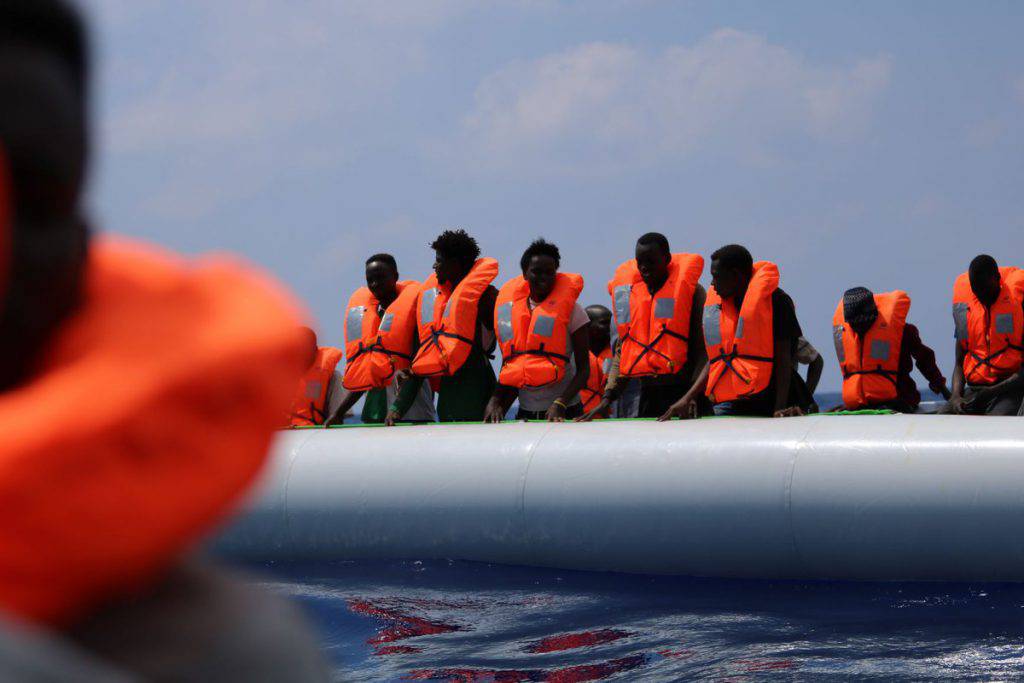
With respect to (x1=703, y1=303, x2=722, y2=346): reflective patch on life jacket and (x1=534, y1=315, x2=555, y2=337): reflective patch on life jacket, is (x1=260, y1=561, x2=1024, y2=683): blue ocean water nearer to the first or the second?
(x1=703, y1=303, x2=722, y2=346): reflective patch on life jacket

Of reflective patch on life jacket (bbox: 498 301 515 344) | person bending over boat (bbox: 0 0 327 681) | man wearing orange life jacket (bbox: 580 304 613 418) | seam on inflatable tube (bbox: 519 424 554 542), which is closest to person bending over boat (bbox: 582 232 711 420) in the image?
reflective patch on life jacket (bbox: 498 301 515 344)

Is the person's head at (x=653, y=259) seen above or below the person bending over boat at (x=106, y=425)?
above

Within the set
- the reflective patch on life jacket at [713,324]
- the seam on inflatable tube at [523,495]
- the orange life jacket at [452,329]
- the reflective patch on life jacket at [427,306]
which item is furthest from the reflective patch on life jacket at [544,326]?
the seam on inflatable tube at [523,495]

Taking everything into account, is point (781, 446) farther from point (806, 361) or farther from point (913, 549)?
point (806, 361)

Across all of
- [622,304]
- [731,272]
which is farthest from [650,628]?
[622,304]

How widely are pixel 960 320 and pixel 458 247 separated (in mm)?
3472

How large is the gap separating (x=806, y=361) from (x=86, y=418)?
7.69 m

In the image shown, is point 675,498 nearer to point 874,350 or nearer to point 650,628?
point 650,628

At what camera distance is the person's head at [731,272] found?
6660 millimetres

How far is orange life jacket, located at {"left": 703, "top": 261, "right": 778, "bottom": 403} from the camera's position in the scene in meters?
6.51

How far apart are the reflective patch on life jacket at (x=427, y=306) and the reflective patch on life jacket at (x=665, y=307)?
1551 mm

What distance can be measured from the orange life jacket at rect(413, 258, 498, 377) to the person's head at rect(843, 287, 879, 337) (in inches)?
103

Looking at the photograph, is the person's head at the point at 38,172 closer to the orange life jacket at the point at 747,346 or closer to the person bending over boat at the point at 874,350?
the orange life jacket at the point at 747,346

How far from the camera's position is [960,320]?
817cm
